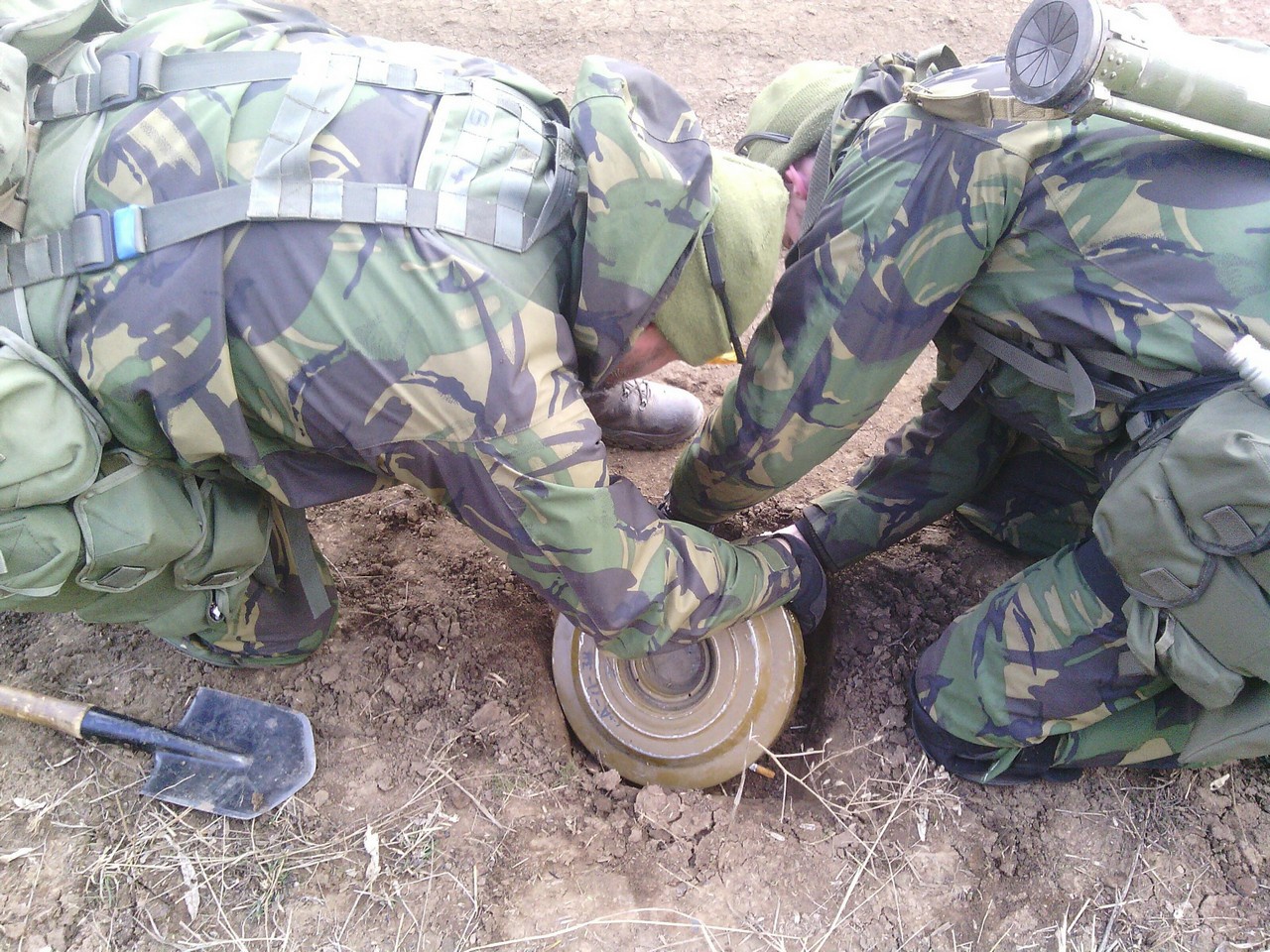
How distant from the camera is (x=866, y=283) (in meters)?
2.01

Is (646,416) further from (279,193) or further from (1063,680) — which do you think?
(279,193)

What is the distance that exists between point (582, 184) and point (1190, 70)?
1094mm

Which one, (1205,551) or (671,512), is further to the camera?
(671,512)

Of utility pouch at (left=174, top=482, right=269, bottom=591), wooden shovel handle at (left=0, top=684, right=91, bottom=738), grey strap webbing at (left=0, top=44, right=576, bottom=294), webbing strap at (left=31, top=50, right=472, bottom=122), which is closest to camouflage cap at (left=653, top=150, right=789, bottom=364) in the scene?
grey strap webbing at (left=0, top=44, right=576, bottom=294)

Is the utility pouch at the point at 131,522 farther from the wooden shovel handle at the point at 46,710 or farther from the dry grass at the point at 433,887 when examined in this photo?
the dry grass at the point at 433,887

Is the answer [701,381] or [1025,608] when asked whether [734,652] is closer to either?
[1025,608]

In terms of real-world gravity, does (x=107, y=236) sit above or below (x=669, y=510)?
above

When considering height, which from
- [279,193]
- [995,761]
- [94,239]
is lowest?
[995,761]

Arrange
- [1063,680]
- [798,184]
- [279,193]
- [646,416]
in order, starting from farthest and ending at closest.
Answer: [646,416], [798,184], [1063,680], [279,193]

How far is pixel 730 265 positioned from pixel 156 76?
3.71ft

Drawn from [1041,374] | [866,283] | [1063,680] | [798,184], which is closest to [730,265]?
[866,283]

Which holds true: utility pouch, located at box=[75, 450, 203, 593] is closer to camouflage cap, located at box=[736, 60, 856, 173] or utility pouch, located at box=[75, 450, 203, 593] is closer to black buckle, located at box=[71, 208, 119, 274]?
black buckle, located at box=[71, 208, 119, 274]

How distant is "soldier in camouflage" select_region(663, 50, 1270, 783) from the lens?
1693mm

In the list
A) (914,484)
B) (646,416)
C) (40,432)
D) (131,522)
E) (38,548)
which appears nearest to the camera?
(40,432)
